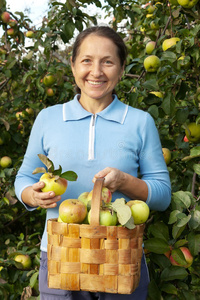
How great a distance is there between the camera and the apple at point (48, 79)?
236 cm

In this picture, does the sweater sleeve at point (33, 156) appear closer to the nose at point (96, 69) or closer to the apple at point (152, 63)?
the nose at point (96, 69)

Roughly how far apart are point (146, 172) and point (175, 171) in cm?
83

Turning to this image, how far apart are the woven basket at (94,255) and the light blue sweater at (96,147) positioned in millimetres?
187

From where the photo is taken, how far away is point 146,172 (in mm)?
1167

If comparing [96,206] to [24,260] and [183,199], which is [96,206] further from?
[24,260]

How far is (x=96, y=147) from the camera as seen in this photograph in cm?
111

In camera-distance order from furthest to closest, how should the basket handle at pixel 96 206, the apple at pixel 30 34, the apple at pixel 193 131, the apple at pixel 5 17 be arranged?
the apple at pixel 30 34
the apple at pixel 5 17
the apple at pixel 193 131
the basket handle at pixel 96 206

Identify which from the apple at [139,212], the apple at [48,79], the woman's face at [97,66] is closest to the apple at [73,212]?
the apple at [139,212]

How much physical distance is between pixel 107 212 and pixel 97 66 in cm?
42

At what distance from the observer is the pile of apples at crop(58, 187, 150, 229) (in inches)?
35.4

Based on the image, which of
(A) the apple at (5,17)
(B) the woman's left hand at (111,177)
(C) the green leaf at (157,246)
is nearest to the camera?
(B) the woman's left hand at (111,177)

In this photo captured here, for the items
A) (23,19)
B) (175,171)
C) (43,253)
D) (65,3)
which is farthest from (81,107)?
(23,19)

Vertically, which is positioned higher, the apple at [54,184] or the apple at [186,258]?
the apple at [54,184]

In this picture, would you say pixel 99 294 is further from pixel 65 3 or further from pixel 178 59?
pixel 65 3
